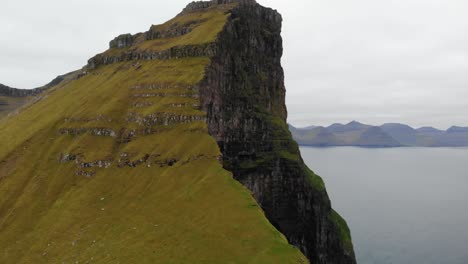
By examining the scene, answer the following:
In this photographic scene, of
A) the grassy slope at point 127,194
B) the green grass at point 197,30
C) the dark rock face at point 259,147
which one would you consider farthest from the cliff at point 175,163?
the green grass at point 197,30

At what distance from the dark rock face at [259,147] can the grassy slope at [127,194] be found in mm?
11099

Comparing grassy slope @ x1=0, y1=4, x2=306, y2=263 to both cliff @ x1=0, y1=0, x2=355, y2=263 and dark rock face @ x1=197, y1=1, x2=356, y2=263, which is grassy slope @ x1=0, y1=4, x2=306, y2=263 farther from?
dark rock face @ x1=197, y1=1, x2=356, y2=263

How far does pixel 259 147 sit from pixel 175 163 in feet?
150

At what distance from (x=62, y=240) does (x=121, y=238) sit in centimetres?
1993

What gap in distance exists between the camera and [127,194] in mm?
108250

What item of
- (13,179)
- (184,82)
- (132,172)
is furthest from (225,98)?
(13,179)

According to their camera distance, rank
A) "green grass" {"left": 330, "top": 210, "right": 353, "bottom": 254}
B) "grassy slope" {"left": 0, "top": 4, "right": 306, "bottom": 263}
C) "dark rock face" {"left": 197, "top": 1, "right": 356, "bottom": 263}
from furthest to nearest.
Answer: "green grass" {"left": 330, "top": 210, "right": 353, "bottom": 254}, "dark rock face" {"left": 197, "top": 1, "right": 356, "bottom": 263}, "grassy slope" {"left": 0, "top": 4, "right": 306, "bottom": 263}

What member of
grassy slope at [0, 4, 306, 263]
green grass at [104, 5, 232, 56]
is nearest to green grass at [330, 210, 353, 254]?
grassy slope at [0, 4, 306, 263]

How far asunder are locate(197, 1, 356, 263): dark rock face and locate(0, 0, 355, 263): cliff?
46 centimetres

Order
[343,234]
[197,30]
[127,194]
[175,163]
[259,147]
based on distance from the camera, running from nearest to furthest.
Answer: [127,194]
[175,163]
[259,147]
[343,234]
[197,30]

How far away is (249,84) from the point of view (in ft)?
519

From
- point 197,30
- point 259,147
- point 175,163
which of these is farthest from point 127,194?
point 197,30

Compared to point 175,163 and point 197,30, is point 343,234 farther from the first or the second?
point 197,30

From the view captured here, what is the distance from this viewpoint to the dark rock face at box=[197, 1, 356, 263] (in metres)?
→ 138
